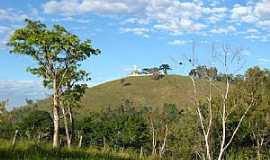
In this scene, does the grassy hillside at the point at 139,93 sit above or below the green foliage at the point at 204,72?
above

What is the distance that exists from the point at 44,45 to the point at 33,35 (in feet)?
3.54

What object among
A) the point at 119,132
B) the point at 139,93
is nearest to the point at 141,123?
the point at 119,132

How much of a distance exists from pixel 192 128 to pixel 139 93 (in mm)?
82016

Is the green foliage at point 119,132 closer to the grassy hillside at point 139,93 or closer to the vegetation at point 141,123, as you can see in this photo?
the vegetation at point 141,123

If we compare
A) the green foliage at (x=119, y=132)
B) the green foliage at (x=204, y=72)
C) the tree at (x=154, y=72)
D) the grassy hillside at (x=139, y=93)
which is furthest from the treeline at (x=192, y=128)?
the tree at (x=154, y=72)

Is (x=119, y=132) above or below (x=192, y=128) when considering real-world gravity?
below

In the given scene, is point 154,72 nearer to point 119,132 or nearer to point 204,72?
point 119,132

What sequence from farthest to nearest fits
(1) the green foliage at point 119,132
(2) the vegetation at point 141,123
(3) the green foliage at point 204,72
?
(1) the green foliage at point 119,132
(3) the green foliage at point 204,72
(2) the vegetation at point 141,123

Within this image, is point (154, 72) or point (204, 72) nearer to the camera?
point (204, 72)

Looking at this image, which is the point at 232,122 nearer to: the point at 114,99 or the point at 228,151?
the point at 228,151

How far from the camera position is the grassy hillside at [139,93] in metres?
136

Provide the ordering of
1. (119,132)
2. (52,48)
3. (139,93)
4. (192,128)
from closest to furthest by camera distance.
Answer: (52,48) → (192,128) → (119,132) → (139,93)

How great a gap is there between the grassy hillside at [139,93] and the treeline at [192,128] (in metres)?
50.3

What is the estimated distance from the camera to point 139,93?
145875 mm
